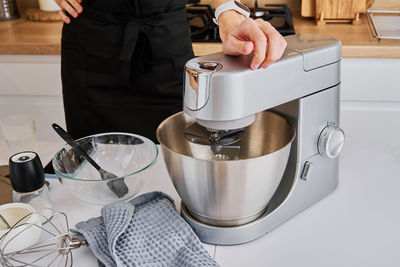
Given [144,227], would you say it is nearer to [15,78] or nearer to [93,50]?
[93,50]

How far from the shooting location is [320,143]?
92 centimetres

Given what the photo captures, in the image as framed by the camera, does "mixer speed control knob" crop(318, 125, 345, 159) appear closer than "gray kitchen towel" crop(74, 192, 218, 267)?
No

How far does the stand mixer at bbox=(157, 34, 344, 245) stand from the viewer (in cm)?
75

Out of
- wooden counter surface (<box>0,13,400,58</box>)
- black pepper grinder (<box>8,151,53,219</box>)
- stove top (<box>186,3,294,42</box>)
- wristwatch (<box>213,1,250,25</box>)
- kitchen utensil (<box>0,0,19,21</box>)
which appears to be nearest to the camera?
black pepper grinder (<box>8,151,53,219</box>)

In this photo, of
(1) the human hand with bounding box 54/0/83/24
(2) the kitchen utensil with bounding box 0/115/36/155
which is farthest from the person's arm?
(1) the human hand with bounding box 54/0/83/24

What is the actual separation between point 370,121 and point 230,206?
1333 millimetres

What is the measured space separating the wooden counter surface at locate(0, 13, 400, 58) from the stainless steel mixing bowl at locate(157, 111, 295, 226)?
1007 millimetres

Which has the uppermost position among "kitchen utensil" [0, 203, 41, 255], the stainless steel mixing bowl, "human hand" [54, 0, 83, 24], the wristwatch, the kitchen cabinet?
the wristwatch

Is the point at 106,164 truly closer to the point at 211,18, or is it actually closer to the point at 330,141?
the point at 330,141

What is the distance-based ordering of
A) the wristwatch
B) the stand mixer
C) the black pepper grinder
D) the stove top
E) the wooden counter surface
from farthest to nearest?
1. the stove top
2. the wooden counter surface
3. the wristwatch
4. the black pepper grinder
5. the stand mixer

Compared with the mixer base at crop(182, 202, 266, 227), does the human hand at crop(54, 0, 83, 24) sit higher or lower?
higher

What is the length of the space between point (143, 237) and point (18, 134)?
19.9 inches

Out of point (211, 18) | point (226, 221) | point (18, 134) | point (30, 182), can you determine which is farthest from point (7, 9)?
point (226, 221)

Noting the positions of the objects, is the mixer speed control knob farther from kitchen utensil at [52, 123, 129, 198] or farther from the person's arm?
kitchen utensil at [52, 123, 129, 198]
